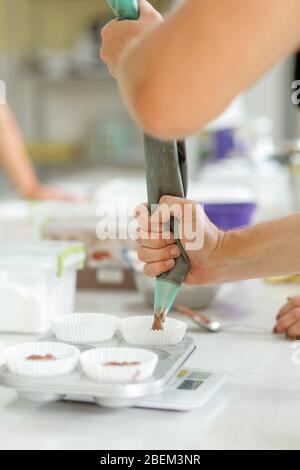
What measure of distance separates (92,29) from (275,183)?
2.80 metres

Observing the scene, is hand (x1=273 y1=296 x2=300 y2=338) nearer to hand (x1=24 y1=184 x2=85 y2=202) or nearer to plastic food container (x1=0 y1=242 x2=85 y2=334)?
plastic food container (x1=0 y1=242 x2=85 y2=334)

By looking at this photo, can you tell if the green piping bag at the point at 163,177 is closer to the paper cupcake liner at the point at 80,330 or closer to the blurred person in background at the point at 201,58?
the paper cupcake liner at the point at 80,330

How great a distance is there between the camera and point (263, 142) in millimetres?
4121

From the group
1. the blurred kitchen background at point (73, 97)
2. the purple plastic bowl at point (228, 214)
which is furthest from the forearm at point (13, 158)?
the blurred kitchen background at point (73, 97)

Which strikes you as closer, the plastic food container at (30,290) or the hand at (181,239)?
the hand at (181,239)

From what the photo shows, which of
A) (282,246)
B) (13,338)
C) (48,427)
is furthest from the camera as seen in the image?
(13,338)

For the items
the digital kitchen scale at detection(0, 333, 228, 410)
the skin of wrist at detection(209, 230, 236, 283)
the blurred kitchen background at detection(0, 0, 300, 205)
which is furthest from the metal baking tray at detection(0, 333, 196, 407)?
the blurred kitchen background at detection(0, 0, 300, 205)

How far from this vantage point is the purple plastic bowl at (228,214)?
1.88 meters

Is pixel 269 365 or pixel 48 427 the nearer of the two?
pixel 48 427

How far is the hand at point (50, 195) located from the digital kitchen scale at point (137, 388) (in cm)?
139

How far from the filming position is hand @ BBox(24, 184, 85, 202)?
2.50 meters

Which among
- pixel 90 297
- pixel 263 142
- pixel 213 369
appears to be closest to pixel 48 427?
pixel 213 369

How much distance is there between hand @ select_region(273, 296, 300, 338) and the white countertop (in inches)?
3.2

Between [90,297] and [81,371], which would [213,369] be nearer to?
[81,371]
